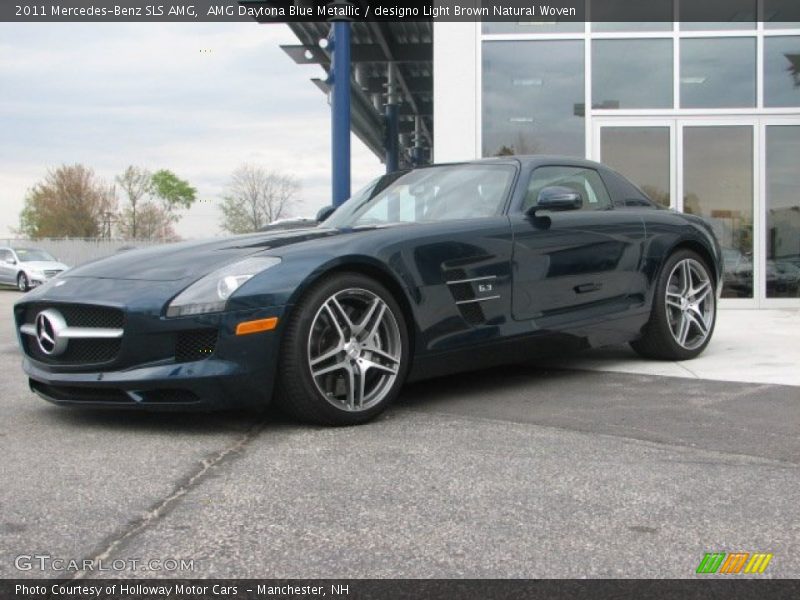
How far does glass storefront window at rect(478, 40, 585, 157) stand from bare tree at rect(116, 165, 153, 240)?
4669 cm


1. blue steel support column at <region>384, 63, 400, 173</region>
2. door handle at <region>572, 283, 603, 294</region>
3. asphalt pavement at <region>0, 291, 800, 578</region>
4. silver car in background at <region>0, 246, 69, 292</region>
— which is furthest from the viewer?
silver car in background at <region>0, 246, 69, 292</region>

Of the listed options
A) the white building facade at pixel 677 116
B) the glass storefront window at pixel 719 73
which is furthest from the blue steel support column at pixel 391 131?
the glass storefront window at pixel 719 73

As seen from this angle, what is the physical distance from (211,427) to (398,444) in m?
0.88

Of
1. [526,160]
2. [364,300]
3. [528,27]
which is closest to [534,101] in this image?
[528,27]

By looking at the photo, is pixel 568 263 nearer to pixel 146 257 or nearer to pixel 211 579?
pixel 146 257

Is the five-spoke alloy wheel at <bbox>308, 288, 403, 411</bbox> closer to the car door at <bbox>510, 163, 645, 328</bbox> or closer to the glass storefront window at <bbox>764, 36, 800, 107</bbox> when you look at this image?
the car door at <bbox>510, 163, 645, 328</bbox>

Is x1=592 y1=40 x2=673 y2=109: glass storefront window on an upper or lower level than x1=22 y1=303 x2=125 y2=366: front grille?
upper

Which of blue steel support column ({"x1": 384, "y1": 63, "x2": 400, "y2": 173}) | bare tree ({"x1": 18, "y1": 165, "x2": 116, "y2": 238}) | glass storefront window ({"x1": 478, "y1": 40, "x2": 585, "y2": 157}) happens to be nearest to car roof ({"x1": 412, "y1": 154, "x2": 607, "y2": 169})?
glass storefront window ({"x1": 478, "y1": 40, "x2": 585, "y2": 157})

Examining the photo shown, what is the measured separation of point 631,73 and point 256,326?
25.3ft

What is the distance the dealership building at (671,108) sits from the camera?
9953mm

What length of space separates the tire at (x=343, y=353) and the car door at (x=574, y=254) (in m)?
0.85

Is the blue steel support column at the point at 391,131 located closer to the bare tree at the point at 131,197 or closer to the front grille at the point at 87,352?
the front grille at the point at 87,352

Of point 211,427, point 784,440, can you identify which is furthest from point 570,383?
point 211,427

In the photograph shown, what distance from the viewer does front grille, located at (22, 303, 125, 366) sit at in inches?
146
